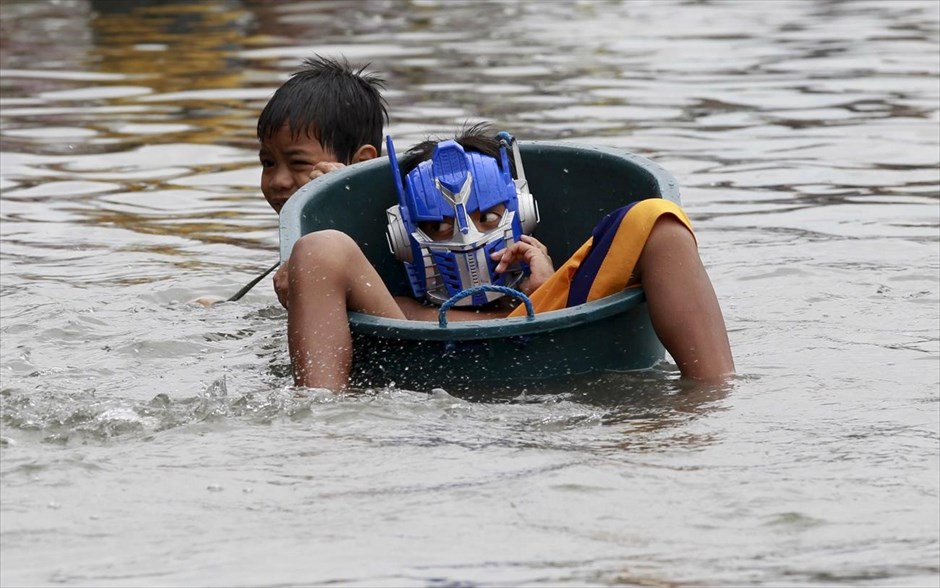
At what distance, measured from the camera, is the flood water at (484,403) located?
2.88m

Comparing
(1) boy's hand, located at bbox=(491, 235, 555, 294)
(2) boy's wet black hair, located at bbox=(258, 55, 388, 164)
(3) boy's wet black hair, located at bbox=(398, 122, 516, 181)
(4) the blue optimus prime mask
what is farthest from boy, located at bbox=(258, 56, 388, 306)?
(1) boy's hand, located at bbox=(491, 235, 555, 294)

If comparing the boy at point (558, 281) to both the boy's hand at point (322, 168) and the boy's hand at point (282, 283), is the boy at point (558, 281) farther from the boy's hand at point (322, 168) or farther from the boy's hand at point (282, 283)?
Answer: the boy's hand at point (322, 168)

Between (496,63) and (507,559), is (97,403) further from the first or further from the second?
(496,63)

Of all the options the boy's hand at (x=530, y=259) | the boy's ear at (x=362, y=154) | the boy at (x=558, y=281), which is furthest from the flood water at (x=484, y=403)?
the boy's ear at (x=362, y=154)

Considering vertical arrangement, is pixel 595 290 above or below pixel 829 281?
above

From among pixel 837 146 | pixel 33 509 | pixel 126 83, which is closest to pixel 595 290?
pixel 33 509

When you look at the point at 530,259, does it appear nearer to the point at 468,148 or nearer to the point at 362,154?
the point at 468,148

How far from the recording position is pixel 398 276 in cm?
520

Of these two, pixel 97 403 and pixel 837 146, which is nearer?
pixel 97 403

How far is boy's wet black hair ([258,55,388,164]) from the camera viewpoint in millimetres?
5262

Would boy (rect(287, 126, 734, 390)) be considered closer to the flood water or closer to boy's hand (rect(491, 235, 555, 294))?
boy's hand (rect(491, 235, 555, 294))

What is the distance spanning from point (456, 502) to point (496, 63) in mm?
9453

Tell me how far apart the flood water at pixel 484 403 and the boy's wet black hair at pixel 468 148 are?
73cm

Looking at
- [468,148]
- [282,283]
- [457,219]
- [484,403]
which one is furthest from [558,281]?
[282,283]
